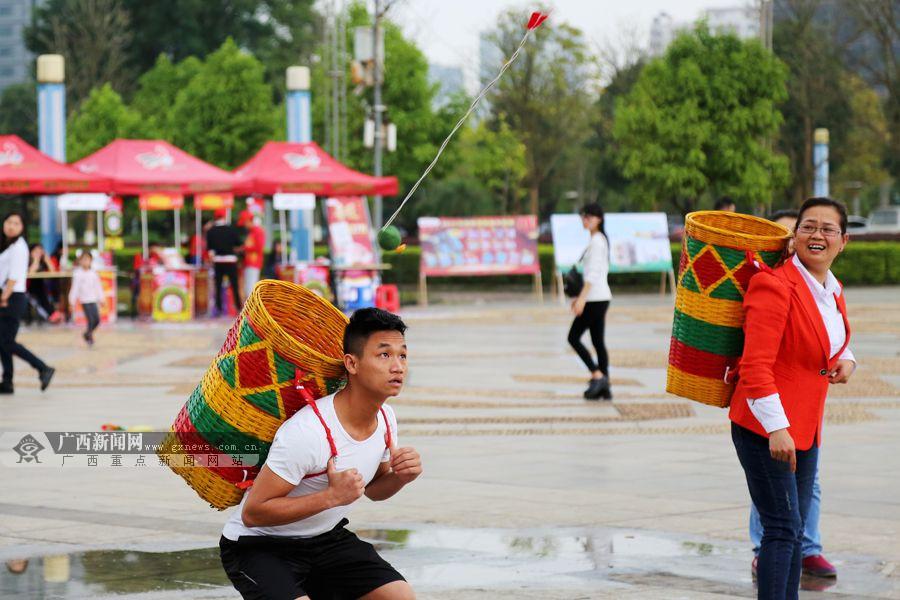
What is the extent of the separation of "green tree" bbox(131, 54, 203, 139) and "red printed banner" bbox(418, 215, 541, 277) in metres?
25.0

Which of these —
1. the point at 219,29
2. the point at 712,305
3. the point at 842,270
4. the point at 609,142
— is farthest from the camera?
the point at 219,29

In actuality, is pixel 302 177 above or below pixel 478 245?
above

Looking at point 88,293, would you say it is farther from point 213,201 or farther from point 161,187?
point 213,201

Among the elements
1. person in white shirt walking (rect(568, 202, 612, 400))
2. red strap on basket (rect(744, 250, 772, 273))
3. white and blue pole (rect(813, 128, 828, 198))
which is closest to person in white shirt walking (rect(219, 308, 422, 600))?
red strap on basket (rect(744, 250, 772, 273))

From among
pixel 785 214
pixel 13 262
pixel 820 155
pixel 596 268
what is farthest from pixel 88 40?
pixel 785 214

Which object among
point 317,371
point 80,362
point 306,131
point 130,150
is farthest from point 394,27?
point 317,371

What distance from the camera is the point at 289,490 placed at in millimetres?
4133

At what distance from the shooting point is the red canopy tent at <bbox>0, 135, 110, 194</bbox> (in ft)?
81.7

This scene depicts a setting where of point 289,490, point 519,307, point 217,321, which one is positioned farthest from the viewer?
point 519,307

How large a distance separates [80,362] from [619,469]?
9934 millimetres

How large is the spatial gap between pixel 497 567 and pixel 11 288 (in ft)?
26.5

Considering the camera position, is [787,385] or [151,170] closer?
[787,385]

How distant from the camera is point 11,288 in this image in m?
13.4

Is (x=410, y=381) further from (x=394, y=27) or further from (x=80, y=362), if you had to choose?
(x=394, y=27)
